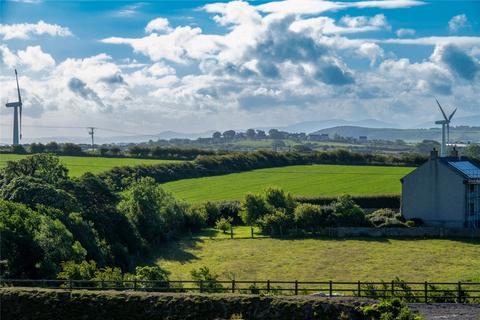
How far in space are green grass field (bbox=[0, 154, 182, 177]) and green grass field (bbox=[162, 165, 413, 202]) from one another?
537 inches

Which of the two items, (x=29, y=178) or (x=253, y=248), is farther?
(x=253, y=248)

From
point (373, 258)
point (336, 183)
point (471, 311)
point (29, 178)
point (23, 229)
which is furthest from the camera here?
point (336, 183)

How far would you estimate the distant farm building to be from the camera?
7425cm

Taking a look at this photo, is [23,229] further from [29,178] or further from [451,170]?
[451,170]

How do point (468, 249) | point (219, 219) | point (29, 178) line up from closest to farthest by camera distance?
point (29, 178)
point (468, 249)
point (219, 219)

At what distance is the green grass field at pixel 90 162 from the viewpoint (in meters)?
112

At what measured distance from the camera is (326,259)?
2306 inches

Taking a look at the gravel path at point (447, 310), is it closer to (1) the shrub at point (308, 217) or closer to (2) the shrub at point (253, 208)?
(1) the shrub at point (308, 217)

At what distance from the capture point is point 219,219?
8531cm

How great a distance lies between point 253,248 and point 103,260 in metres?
21.4

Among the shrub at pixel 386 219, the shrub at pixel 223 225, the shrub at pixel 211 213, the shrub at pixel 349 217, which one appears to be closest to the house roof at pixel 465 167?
the shrub at pixel 386 219

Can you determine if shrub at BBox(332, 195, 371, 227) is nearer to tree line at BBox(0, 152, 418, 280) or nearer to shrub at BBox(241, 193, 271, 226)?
tree line at BBox(0, 152, 418, 280)

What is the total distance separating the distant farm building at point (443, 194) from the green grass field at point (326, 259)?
25.2ft

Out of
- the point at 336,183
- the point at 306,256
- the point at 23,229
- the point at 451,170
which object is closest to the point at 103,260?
the point at 23,229
